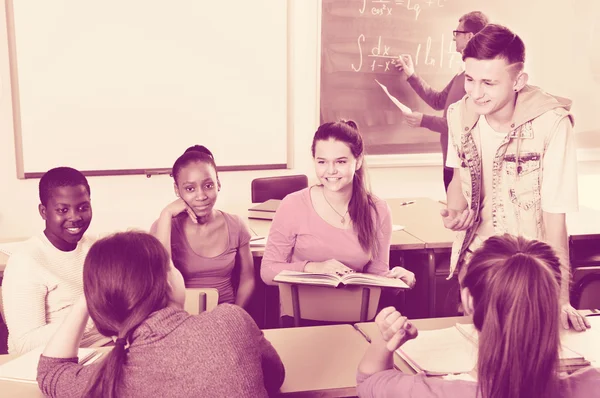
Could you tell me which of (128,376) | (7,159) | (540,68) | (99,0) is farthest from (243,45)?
(128,376)

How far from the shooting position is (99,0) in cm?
423

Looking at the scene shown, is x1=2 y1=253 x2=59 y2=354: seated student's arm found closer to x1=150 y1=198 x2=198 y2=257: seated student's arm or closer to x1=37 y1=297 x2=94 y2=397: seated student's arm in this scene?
x1=37 y1=297 x2=94 y2=397: seated student's arm

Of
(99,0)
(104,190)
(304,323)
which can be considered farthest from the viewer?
(104,190)

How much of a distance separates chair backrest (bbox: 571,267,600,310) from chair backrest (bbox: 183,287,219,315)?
140 centimetres

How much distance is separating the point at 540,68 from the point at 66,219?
4.22 metres

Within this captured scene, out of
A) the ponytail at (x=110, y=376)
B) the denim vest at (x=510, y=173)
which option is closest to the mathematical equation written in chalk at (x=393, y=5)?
the denim vest at (x=510, y=173)

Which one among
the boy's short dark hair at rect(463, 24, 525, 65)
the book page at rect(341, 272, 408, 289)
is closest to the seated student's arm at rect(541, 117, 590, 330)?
the boy's short dark hair at rect(463, 24, 525, 65)

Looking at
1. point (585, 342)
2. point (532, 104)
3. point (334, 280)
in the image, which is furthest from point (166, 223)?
point (585, 342)

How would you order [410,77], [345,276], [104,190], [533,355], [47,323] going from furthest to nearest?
[410,77]
[104,190]
[345,276]
[47,323]
[533,355]

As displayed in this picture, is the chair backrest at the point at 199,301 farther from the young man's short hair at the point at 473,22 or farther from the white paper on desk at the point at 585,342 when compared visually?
the young man's short hair at the point at 473,22

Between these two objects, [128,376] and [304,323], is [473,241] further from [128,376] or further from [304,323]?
[128,376]

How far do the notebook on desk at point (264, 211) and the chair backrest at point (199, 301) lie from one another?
1442 millimetres

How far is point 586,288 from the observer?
240 centimetres

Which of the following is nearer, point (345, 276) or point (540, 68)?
point (345, 276)
